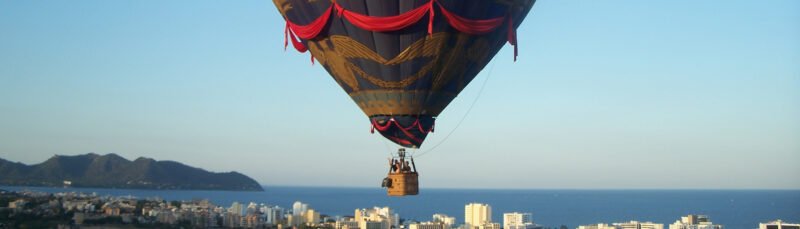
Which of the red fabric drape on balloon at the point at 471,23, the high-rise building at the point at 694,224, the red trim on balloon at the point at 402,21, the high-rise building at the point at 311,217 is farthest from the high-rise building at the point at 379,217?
the red fabric drape on balloon at the point at 471,23

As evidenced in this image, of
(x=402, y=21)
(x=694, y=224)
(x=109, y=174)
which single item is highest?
(x=109, y=174)

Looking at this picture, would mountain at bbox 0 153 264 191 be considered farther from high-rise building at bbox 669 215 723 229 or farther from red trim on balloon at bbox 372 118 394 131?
red trim on balloon at bbox 372 118 394 131

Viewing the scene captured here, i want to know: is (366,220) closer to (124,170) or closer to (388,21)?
(388,21)

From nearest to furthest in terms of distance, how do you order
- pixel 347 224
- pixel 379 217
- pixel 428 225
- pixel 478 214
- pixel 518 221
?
1. pixel 347 224
2. pixel 428 225
3. pixel 379 217
4. pixel 518 221
5. pixel 478 214

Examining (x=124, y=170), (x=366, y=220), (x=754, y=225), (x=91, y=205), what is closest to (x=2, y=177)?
(x=124, y=170)

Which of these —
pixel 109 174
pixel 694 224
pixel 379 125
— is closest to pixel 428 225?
pixel 694 224

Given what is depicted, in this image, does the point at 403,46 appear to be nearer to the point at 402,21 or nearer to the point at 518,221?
the point at 402,21
